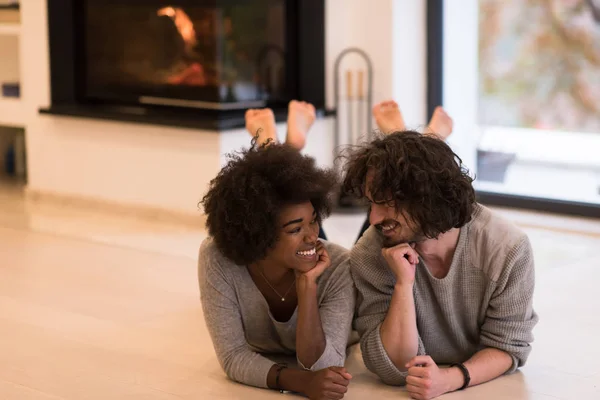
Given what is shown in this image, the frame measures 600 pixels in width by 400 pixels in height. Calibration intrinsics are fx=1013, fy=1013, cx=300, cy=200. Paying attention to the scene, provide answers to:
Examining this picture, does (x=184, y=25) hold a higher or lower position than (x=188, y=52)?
higher

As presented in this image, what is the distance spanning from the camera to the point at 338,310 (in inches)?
103

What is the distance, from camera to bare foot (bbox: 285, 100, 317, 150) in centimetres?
348

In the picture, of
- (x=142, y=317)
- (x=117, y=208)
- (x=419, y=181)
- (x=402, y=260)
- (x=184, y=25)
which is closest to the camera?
(x=419, y=181)

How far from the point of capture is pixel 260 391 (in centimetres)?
260

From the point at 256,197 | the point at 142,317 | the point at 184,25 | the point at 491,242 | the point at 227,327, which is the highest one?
the point at 184,25

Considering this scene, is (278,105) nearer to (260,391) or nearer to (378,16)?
(378,16)

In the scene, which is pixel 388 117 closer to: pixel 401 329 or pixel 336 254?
pixel 336 254

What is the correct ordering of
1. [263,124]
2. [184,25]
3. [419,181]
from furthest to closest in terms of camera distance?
[184,25] < [263,124] < [419,181]

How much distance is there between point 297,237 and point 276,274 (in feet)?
0.57

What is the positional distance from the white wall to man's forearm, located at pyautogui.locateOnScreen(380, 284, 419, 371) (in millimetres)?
2200

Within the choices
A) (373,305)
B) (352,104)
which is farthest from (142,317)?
(352,104)

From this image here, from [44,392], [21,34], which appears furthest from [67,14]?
[44,392]

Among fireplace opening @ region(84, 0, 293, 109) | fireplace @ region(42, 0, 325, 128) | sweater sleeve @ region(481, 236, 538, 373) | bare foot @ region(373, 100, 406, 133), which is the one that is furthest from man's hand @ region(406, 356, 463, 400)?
fireplace opening @ region(84, 0, 293, 109)

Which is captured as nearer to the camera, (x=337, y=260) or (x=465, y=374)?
(x=465, y=374)
